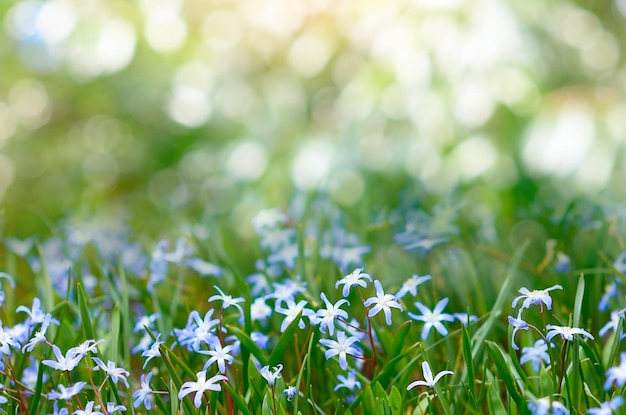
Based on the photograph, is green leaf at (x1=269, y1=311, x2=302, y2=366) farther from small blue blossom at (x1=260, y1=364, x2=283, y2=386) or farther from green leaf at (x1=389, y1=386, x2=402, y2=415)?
green leaf at (x1=389, y1=386, x2=402, y2=415)

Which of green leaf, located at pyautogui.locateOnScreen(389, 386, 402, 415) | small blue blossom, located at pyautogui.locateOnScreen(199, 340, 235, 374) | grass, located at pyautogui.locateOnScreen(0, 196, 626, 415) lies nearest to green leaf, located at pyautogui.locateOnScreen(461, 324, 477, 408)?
grass, located at pyautogui.locateOnScreen(0, 196, 626, 415)

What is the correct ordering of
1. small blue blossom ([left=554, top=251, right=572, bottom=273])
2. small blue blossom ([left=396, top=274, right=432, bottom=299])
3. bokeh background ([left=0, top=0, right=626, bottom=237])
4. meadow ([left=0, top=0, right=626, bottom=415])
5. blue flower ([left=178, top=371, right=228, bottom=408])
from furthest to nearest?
bokeh background ([left=0, top=0, right=626, bottom=237])
small blue blossom ([left=554, top=251, right=572, bottom=273])
small blue blossom ([left=396, top=274, right=432, bottom=299])
meadow ([left=0, top=0, right=626, bottom=415])
blue flower ([left=178, top=371, right=228, bottom=408])

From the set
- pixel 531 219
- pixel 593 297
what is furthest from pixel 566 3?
pixel 593 297

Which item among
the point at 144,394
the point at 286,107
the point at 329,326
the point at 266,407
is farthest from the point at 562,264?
the point at 286,107

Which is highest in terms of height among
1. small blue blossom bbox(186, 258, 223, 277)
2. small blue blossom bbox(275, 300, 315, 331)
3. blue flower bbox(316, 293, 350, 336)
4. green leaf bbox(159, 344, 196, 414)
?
blue flower bbox(316, 293, 350, 336)

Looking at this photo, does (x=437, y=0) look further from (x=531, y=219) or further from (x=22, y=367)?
(x=22, y=367)

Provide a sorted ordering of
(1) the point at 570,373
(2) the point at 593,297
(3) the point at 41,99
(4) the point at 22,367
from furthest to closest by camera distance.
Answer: (3) the point at 41,99
(2) the point at 593,297
(4) the point at 22,367
(1) the point at 570,373
